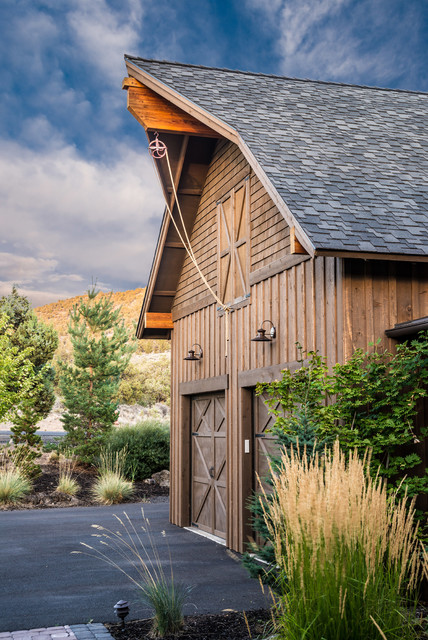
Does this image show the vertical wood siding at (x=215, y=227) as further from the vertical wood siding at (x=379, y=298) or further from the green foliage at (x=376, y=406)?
the green foliage at (x=376, y=406)

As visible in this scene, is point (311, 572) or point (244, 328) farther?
point (244, 328)

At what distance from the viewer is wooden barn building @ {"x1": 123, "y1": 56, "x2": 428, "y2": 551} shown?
6.55 meters

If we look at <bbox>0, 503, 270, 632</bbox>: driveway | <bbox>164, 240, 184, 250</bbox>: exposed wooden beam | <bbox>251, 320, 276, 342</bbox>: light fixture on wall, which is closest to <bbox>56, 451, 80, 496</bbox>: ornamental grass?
<bbox>0, 503, 270, 632</bbox>: driveway

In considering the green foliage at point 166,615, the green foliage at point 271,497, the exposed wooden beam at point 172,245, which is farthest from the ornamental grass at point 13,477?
the green foliage at point 166,615

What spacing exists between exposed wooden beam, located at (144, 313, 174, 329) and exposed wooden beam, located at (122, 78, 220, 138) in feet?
13.2

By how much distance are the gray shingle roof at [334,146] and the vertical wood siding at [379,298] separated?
42 centimetres

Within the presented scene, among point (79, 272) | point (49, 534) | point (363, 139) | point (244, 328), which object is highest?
point (79, 272)

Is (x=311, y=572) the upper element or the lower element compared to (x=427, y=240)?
lower

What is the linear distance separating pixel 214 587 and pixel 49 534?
4507 mm

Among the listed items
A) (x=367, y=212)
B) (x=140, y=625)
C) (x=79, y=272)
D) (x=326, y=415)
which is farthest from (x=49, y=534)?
(x=79, y=272)

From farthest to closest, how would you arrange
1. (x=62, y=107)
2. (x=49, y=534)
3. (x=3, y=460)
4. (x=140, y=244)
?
1. (x=62, y=107)
2. (x=140, y=244)
3. (x=3, y=460)
4. (x=49, y=534)

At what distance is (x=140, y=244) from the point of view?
314ft

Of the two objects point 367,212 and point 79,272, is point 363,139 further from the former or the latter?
point 79,272

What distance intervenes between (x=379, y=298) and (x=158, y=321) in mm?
6581
